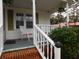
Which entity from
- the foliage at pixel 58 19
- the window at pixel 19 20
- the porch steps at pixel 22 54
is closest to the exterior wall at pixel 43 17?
the window at pixel 19 20

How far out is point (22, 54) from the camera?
488 centimetres

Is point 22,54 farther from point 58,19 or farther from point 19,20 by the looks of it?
point 58,19

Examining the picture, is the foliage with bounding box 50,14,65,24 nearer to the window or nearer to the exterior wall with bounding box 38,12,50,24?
the exterior wall with bounding box 38,12,50,24

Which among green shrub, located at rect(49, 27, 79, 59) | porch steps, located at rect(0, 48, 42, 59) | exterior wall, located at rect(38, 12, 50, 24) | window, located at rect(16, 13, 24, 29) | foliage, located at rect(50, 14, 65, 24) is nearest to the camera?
porch steps, located at rect(0, 48, 42, 59)

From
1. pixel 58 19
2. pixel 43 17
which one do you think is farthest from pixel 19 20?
pixel 58 19

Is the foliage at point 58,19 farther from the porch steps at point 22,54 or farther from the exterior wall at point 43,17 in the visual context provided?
the porch steps at point 22,54

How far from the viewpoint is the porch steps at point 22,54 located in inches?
182

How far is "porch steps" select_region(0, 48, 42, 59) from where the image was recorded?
15.2 ft

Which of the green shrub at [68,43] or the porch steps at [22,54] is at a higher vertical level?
the green shrub at [68,43]

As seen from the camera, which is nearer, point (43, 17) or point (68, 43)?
point (68, 43)

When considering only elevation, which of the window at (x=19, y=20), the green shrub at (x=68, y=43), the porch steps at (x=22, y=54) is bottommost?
the porch steps at (x=22, y=54)

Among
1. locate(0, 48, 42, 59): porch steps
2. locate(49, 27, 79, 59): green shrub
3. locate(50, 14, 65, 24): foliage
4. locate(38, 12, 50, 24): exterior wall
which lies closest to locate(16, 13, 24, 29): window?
locate(38, 12, 50, 24): exterior wall

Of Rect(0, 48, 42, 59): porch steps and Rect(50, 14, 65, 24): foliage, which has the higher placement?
Rect(50, 14, 65, 24): foliage

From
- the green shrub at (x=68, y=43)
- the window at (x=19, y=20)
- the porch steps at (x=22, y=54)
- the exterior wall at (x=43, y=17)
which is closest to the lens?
the porch steps at (x=22, y=54)
